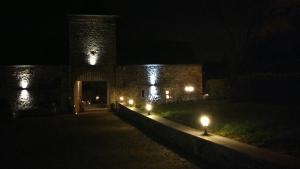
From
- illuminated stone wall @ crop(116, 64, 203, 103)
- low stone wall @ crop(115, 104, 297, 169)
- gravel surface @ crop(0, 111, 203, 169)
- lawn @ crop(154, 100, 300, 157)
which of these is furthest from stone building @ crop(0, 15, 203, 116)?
low stone wall @ crop(115, 104, 297, 169)

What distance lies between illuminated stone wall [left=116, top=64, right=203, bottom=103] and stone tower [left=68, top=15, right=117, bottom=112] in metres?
1.15

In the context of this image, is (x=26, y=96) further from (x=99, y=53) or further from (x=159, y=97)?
(x=159, y=97)

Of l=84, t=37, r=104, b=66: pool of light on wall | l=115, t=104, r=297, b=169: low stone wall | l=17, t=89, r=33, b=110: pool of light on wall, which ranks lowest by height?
l=115, t=104, r=297, b=169: low stone wall

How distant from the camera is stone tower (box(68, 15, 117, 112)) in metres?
36.8

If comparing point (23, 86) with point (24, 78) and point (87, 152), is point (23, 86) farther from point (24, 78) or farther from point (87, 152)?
point (87, 152)

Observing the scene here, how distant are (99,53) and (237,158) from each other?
29.2m

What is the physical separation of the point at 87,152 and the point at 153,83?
78.6 ft

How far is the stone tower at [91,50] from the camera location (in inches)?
1451

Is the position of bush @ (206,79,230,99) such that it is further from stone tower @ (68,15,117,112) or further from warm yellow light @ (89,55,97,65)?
warm yellow light @ (89,55,97,65)

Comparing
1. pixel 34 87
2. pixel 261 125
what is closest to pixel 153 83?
pixel 34 87

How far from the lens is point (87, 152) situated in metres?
13.6

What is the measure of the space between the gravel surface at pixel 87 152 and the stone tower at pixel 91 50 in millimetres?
17530

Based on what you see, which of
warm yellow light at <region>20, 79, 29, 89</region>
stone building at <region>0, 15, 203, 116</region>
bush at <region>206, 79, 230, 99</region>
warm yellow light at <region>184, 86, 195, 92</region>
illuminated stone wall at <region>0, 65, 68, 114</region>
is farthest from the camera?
warm yellow light at <region>184, 86, 195, 92</region>

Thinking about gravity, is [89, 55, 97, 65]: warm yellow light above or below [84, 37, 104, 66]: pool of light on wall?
below
